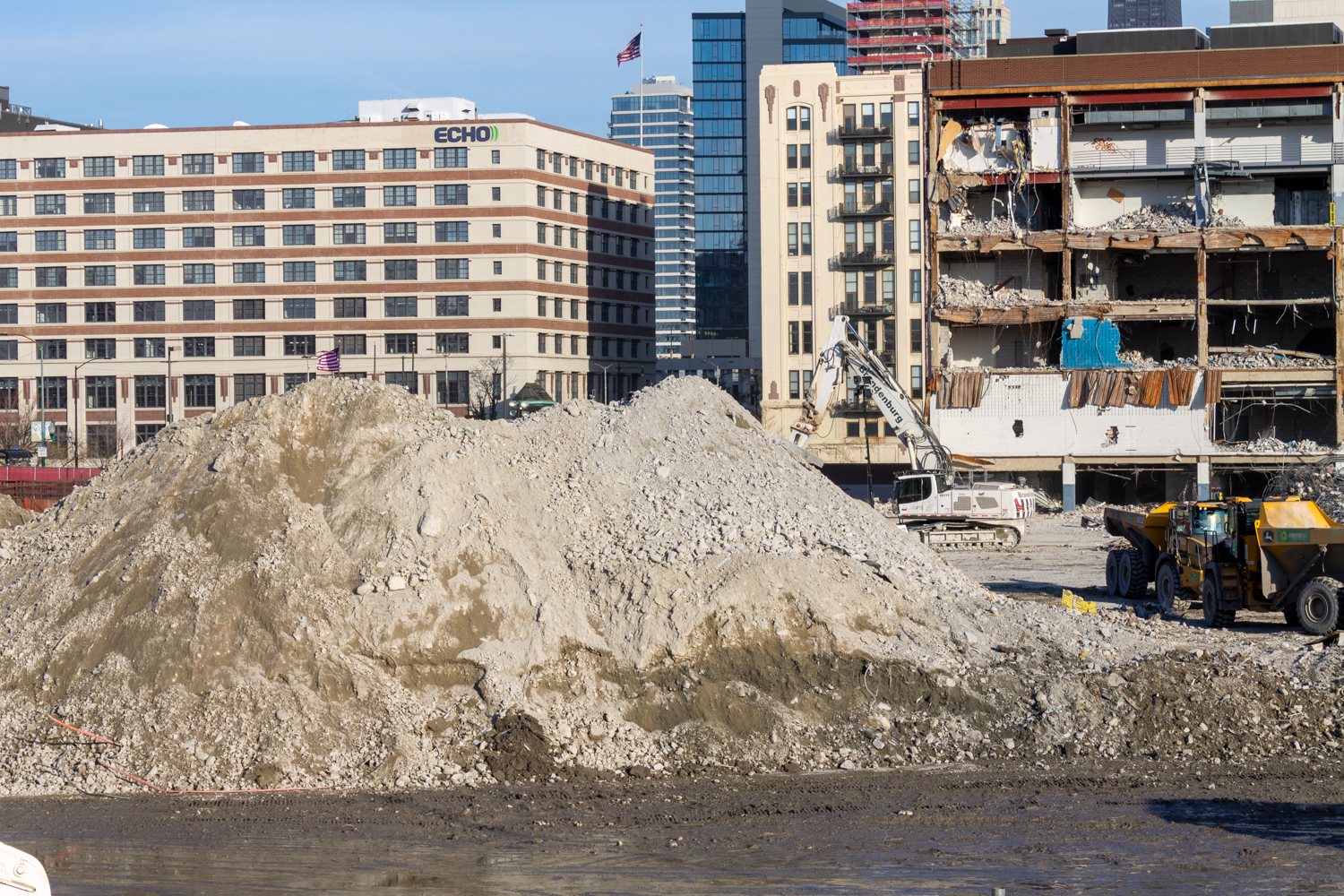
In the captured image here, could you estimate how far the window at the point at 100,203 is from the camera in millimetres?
100875

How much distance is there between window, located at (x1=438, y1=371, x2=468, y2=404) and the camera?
9944cm

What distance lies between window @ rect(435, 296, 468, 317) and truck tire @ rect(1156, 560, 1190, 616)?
78.6 m

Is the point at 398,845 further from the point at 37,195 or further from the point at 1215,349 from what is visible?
the point at 37,195

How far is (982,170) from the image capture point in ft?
211

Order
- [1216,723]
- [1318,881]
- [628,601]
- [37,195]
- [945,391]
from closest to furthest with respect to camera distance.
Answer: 1. [1318,881]
2. [1216,723]
3. [628,601]
4. [945,391]
5. [37,195]

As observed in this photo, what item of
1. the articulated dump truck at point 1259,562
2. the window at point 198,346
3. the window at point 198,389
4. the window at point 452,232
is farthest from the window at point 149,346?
the articulated dump truck at point 1259,562

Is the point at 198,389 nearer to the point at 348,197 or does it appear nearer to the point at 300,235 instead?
the point at 300,235

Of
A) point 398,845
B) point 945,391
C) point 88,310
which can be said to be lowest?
point 398,845

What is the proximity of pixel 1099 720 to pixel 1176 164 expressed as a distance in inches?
2048

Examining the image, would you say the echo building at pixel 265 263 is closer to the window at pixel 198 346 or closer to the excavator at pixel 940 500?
the window at pixel 198 346

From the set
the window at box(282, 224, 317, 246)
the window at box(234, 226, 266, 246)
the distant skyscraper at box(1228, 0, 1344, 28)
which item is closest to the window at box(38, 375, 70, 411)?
the window at box(234, 226, 266, 246)

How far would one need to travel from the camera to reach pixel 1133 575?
2953cm

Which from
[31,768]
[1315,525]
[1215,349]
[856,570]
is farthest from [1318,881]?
[1215,349]

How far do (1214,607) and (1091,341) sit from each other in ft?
126
